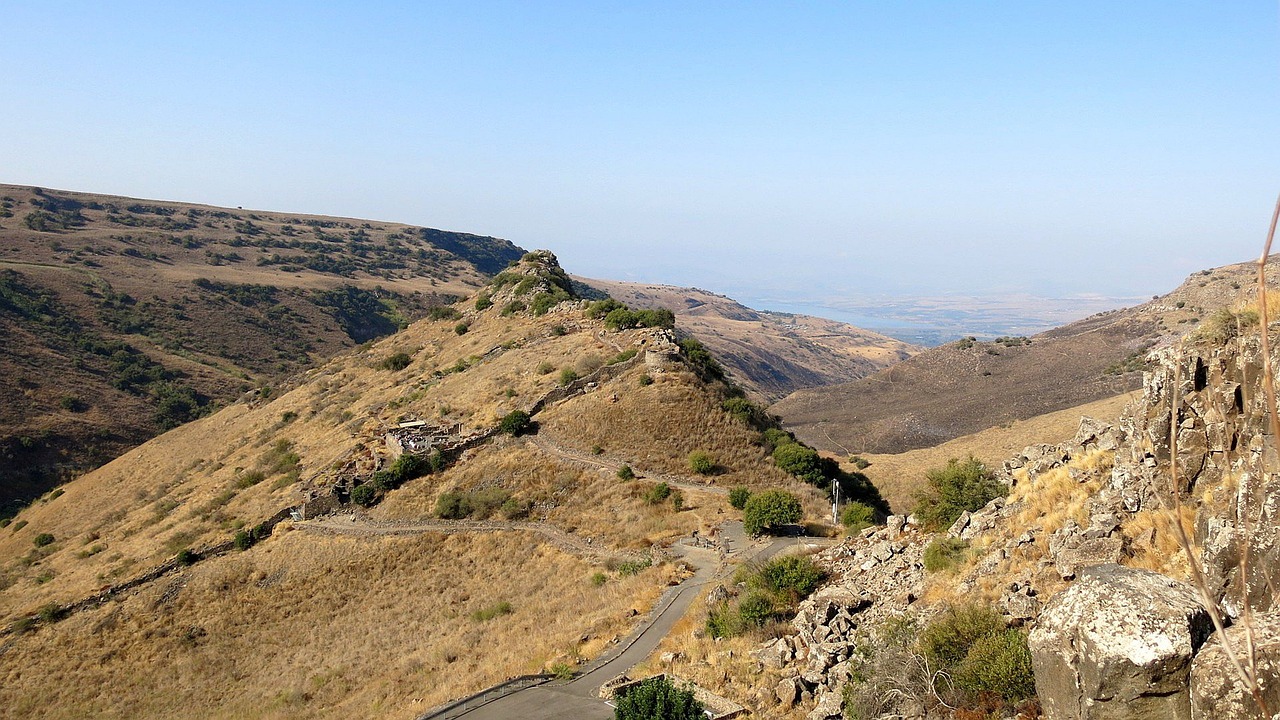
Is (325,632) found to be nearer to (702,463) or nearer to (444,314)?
(702,463)

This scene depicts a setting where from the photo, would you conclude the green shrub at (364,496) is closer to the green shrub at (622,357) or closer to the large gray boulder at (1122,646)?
the green shrub at (622,357)

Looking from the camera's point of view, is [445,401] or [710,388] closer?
[710,388]

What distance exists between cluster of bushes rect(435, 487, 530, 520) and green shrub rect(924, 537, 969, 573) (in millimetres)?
19259

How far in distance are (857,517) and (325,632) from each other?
60.7ft

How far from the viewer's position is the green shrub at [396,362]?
56.6 m

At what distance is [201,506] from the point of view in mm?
38062

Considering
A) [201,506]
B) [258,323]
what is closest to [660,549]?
[201,506]

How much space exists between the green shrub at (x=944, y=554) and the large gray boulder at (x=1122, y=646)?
23.3 feet

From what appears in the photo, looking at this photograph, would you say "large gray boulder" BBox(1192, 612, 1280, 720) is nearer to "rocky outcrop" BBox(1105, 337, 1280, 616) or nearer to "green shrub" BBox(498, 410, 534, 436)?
"rocky outcrop" BBox(1105, 337, 1280, 616)

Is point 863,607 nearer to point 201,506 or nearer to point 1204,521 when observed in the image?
point 1204,521

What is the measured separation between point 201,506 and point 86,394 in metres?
42.3

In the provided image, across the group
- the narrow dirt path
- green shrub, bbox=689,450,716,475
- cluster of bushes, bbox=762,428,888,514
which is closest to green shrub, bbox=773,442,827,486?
cluster of bushes, bbox=762,428,888,514

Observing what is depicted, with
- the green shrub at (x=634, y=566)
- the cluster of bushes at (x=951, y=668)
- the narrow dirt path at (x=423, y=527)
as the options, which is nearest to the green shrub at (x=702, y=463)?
the narrow dirt path at (x=423, y=527)

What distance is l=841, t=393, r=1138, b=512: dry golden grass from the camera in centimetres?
4006
